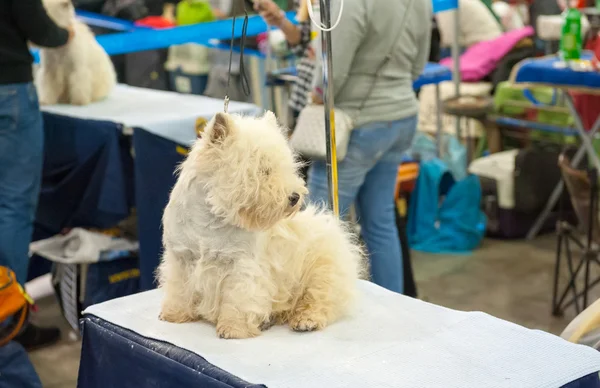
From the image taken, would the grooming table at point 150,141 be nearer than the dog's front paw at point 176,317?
No

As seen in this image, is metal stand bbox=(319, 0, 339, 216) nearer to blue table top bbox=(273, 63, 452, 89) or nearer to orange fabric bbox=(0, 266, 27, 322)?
orange fabric bbox=(0, 266, 27, 322)

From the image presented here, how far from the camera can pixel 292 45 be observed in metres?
3.88

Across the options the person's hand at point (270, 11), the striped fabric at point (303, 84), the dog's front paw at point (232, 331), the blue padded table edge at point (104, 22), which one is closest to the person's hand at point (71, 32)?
the person's hand at point (270, 11)

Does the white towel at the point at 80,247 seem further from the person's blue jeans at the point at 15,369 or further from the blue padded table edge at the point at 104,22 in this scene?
the blue padded table edge at the point at 104,22

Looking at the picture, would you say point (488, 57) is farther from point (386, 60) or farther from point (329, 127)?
point (329, 127)

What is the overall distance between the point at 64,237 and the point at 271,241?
7.23ft

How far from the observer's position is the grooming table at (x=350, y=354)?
5.58 feet

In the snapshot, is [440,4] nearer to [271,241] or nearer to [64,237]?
[64,237]

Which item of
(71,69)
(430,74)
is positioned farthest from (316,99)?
(430,74)

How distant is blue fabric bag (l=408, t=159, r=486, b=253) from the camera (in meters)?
5.00

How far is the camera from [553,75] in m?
4.07

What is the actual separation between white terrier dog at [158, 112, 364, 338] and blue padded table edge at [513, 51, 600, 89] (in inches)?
92.3

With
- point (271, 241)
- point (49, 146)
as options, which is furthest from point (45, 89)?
point (271, 241)

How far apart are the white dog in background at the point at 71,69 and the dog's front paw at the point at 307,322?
252 centimetres
